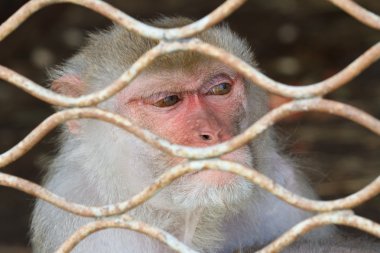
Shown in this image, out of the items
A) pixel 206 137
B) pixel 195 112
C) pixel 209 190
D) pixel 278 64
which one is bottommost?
pixel 209 190

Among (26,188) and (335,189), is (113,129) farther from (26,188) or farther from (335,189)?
(335,189)

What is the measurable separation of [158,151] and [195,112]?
7.2 inches

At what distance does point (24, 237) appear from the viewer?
196 inches

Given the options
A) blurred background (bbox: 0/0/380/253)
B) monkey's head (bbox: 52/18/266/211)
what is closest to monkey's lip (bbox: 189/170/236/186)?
monkey's head (bbox: 52/18/266/211)

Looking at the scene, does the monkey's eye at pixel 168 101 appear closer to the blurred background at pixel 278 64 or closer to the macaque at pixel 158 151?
the macaque at pixel 158 151

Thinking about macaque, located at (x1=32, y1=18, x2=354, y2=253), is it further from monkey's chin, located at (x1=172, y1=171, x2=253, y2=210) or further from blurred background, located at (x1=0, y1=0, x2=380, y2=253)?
blurred background, located at (x1=0, y1=0, x2=380, y2=253)

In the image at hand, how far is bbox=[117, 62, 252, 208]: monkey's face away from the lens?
2.40 m

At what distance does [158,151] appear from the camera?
2551mm

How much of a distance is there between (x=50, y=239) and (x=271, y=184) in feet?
4.77

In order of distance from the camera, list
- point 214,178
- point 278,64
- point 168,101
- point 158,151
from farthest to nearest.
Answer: point 278,64 < point 168,101 < point 158,151 < point 214,178

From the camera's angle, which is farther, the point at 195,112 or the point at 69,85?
the point at 69,85

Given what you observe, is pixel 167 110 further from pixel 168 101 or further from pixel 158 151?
pixel 158 151

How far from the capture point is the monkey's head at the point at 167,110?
2434 millimetres

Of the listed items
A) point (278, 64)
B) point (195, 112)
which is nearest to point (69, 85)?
point (195, 112)
